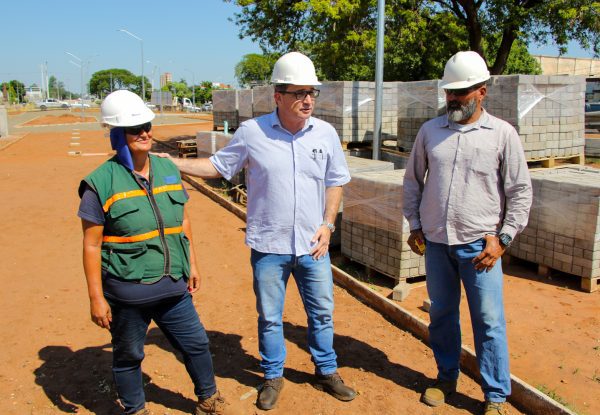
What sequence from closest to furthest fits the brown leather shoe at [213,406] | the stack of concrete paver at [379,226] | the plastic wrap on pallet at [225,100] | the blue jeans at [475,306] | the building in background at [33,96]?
the blue jeans at [475,306] < the brown leather shoe at [213,406] < the stack of concrete paver at [379,226] < the plastic wrap on pallet at [225,100] < the building in background at [33,96]

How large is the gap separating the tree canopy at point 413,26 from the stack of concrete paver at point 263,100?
8.57 feet

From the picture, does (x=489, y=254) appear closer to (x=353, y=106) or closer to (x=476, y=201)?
(x=476, y=201)

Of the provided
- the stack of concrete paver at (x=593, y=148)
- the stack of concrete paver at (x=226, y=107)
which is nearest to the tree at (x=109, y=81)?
the stack of concrete paver at (x=226, y=107)

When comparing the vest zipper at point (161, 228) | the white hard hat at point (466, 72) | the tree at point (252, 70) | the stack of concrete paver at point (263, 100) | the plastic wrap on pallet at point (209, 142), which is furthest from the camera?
the tree at point (252, 70)

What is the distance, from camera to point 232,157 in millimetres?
3311

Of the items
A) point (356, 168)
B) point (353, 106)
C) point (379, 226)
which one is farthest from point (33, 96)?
point (379, 226)

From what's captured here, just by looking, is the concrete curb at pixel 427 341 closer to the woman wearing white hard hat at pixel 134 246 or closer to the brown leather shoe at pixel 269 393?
the brown leather shoe at pixel 269 393

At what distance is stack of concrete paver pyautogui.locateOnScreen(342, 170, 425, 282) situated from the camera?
5391mm

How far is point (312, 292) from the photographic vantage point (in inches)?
132

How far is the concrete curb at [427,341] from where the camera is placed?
324 centimetres

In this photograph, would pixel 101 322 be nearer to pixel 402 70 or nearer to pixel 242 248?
pixel 242 248

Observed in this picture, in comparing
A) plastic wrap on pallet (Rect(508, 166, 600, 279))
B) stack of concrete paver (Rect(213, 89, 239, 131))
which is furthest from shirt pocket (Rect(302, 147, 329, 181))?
stack of concrete paver (Rect(213, 89, 239, 131))

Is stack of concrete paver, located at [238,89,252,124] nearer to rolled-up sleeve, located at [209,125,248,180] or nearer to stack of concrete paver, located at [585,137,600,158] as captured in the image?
stack of concrete paver, located at [585,137,600,158]

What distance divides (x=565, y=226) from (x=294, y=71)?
375 centimetres
